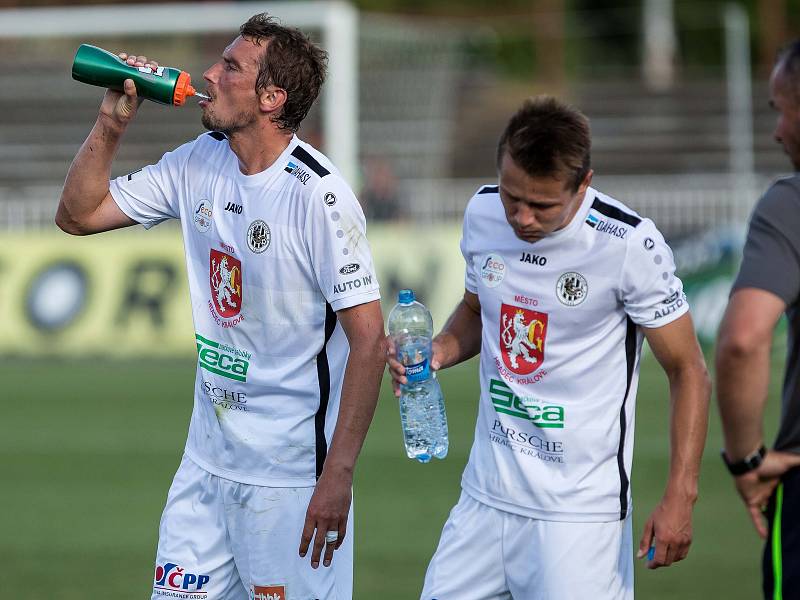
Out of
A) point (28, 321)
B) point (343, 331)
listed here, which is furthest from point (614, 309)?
point (28, 321)

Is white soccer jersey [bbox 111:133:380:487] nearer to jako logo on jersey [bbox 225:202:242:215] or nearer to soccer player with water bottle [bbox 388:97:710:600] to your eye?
jako logo on jersey [bbox 225:202:242:215]

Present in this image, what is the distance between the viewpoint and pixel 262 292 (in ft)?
15.2

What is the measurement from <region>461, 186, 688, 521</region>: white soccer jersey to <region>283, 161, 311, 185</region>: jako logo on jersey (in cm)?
74

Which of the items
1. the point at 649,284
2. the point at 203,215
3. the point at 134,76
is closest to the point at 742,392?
the point at 649,284

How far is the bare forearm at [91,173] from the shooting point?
478cm

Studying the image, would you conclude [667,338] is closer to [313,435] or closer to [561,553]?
[561,553]

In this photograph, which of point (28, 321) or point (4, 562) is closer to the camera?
point (4, 562)

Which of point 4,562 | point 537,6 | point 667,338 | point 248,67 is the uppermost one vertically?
point 537,6

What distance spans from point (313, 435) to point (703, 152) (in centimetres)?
2543

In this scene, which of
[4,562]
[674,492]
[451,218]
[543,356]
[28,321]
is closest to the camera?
[674,492]

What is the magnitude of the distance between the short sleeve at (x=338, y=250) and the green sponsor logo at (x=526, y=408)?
528mm

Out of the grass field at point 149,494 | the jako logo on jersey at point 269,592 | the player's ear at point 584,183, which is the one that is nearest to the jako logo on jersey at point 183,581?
the jako logo on jersey at point 269,592

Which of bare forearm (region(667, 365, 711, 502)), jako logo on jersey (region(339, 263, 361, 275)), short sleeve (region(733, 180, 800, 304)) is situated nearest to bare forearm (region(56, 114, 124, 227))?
jako logo on jersey (region(339, 263, 361, 275))

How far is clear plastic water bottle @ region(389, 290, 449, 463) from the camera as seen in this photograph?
4578 millimetres
